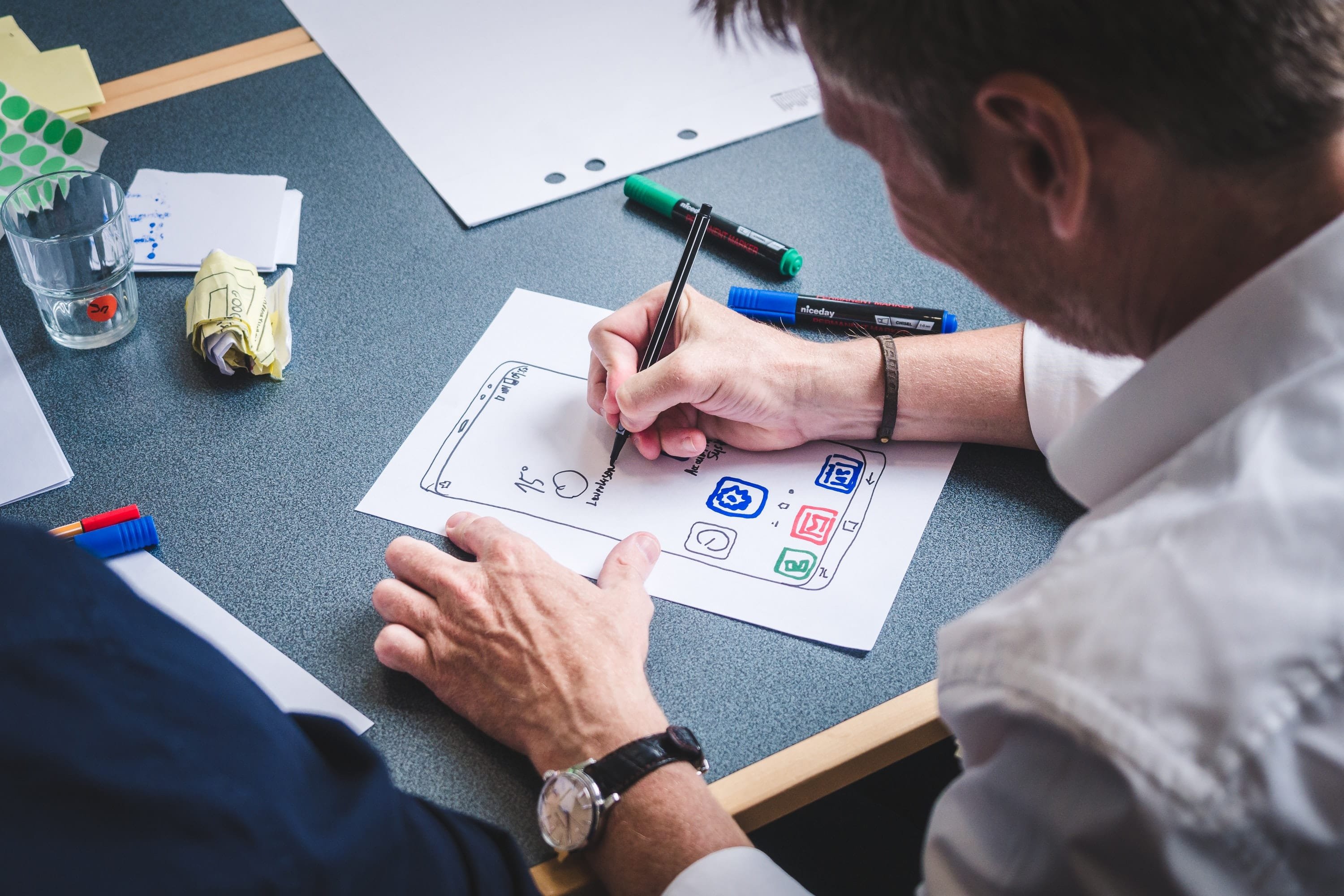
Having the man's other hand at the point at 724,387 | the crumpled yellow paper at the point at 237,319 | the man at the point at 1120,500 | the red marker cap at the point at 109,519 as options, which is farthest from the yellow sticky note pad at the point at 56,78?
the man at the point at 1120,500

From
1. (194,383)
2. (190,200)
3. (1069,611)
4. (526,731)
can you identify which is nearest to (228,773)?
(526,731)

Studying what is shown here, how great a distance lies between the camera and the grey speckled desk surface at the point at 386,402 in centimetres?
74

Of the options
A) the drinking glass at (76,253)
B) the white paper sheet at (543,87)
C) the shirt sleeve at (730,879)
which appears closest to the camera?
the shirt sleeve at (730,879)

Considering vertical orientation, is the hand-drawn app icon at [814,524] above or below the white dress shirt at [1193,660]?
below

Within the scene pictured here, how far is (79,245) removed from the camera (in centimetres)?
96

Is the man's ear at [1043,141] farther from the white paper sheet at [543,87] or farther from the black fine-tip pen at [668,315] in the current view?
the white paper sheet at [543,87]

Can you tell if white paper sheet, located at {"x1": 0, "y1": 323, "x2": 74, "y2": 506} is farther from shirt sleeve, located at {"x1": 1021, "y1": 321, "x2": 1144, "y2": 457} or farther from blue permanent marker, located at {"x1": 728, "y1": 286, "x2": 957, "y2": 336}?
shirt sleeve, located at {"x1": 1021, "y1": 321, "x2": 1144, "y2": 457}

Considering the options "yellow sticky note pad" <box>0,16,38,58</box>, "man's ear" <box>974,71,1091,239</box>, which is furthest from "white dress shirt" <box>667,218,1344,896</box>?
"yellow sticky note pad" <box>0,16,38,58</box>

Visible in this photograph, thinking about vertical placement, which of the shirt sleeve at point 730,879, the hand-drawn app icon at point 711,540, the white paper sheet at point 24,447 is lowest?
the white paper sheet at point 24,447

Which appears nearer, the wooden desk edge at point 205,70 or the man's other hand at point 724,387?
the man's other hand at point 724,387

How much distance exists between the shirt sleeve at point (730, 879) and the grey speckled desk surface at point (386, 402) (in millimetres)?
65

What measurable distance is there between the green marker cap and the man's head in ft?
1.56

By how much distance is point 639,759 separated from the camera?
68 cm

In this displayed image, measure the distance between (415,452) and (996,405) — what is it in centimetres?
53
